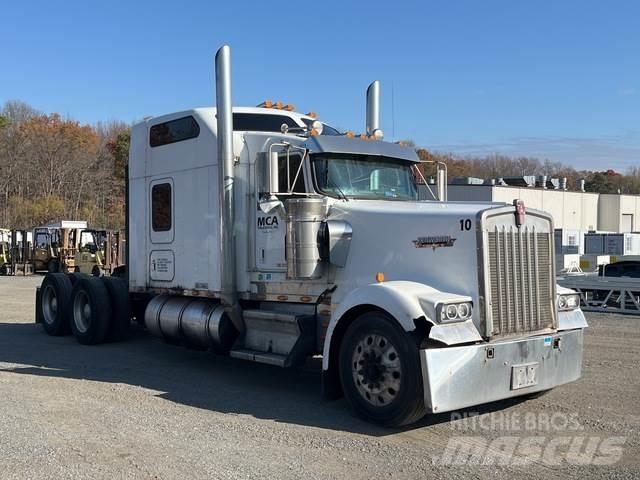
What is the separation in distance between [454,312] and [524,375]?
935 millimetres

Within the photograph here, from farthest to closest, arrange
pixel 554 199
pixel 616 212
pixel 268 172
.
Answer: pixel 616 212, pixel 554 199, pixel 268 172

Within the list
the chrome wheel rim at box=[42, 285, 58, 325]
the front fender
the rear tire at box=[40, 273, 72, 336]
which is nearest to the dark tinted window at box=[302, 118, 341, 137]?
the front fender

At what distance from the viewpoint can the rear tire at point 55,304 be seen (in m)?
12.0

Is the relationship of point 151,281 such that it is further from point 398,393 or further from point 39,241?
point 39,241

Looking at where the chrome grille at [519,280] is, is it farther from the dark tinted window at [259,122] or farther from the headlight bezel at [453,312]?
the dark tinted window at [259,122]

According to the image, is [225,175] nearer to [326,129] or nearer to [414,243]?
[326,129]

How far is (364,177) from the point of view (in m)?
8.02

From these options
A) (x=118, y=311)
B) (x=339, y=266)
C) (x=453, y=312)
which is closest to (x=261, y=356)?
(x=339, y=266)

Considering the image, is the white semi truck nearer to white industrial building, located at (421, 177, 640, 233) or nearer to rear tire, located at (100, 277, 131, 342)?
rear tire, located at (100, 277, 131, 342)

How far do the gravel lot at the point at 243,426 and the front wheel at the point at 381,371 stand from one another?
20 centimetres

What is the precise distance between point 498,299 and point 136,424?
11.5 ft

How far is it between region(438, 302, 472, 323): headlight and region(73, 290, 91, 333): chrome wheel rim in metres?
7.22

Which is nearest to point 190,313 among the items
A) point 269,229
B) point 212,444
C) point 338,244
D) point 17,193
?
point 269,229

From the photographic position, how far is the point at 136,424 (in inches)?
248
